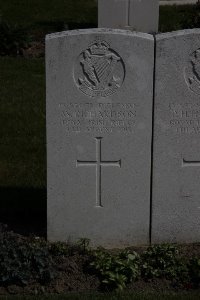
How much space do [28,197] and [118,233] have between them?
145 cm

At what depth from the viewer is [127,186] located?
6184mm

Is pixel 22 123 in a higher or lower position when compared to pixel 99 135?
lower

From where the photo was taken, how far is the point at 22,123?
9836mm

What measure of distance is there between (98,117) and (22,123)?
3948 millimetres

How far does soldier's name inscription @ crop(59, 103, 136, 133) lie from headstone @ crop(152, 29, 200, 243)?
9.2 inches

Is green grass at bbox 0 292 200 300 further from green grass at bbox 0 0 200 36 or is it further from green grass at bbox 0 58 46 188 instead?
green grass at bbox 0 0 200 36

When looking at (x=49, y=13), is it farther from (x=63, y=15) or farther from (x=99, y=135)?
(x=99, y=135)

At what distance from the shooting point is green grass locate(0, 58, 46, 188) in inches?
319

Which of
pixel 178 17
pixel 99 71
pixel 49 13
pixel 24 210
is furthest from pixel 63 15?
pixel 99 71

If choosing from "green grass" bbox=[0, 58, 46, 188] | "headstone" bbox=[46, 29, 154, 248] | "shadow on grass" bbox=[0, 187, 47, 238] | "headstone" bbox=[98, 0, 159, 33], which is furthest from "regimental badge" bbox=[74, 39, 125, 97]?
"headstone" bbox=[98, 0, 159, 33]

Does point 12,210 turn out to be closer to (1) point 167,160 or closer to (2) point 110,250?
(2) point 110,250

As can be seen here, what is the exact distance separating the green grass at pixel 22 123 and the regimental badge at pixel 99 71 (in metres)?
2.02

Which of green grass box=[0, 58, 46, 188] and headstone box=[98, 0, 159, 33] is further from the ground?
headstone box=[98, 0, 159, 33]

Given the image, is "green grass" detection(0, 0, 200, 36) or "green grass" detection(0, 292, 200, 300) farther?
"green grass" detection(0, 0, 200, 36)
